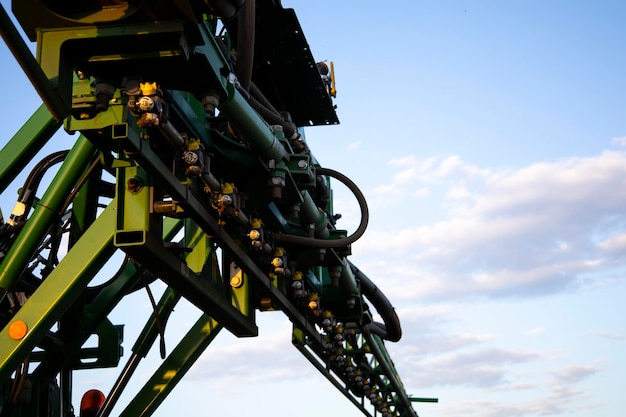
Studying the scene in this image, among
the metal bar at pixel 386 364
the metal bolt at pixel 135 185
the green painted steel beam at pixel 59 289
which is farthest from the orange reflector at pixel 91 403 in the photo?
the metal bar at pixel 386 364

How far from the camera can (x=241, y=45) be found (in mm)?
5750

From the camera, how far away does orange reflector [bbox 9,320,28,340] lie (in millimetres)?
6672

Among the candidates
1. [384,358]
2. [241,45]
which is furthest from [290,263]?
[384,358]

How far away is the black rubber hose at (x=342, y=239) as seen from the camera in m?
7.96

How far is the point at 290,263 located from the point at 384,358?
701 cm

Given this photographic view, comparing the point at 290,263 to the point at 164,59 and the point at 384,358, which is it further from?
the point at 384,358

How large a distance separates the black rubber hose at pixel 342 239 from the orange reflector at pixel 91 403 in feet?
8.99

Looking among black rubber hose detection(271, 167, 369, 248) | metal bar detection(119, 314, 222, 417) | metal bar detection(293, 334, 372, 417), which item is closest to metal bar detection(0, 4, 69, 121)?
black rubber hose detection(271, 167, 369, 248)

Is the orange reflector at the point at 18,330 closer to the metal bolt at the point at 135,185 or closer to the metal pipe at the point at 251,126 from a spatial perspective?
the metal bolt at the point at 135,185

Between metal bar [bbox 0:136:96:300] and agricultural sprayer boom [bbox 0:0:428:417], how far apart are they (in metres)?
0.01

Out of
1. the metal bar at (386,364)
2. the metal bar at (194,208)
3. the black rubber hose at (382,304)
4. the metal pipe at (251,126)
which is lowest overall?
the metal bar at (194,208)

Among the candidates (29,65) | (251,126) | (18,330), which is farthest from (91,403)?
(29,65)

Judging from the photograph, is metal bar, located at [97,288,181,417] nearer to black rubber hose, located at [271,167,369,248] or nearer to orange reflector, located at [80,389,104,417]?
orange reflector, located at [80,389,104,417]

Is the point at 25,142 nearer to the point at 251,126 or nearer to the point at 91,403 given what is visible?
the point at 251,126
